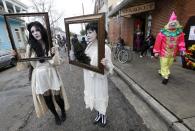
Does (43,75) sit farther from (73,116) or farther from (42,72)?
(73,116)

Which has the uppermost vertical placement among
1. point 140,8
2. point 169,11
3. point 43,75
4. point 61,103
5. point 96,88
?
point 140,8

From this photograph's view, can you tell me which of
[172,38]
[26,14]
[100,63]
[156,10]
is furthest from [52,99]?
[156,10]

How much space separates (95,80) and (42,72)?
37.7 inches

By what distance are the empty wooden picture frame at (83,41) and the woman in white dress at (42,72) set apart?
33cm

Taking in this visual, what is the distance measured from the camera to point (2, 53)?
966cm

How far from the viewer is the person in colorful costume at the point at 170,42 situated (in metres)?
4.04

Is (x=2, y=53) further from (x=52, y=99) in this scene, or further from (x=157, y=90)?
(x=157, y=90)

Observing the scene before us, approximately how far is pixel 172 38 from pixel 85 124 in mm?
3248

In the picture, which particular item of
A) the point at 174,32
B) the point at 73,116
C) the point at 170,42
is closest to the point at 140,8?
the point at 174,32

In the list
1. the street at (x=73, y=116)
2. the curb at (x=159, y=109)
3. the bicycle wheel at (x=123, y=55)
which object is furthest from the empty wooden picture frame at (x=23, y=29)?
the bicycle wheel at (x=123, y=55)

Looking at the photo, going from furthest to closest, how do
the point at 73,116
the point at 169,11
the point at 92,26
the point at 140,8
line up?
1. the point at 140,8
2. the point at 169,11
3. the point at 73,116
4. the point at 92,26

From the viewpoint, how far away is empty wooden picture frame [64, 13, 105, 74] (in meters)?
2.08

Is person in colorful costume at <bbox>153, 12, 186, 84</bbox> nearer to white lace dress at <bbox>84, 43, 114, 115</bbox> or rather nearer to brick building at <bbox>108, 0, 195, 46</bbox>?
brick building at <bbox>108, 0, 195, 46</bbox>

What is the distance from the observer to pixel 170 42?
13.5 feet
